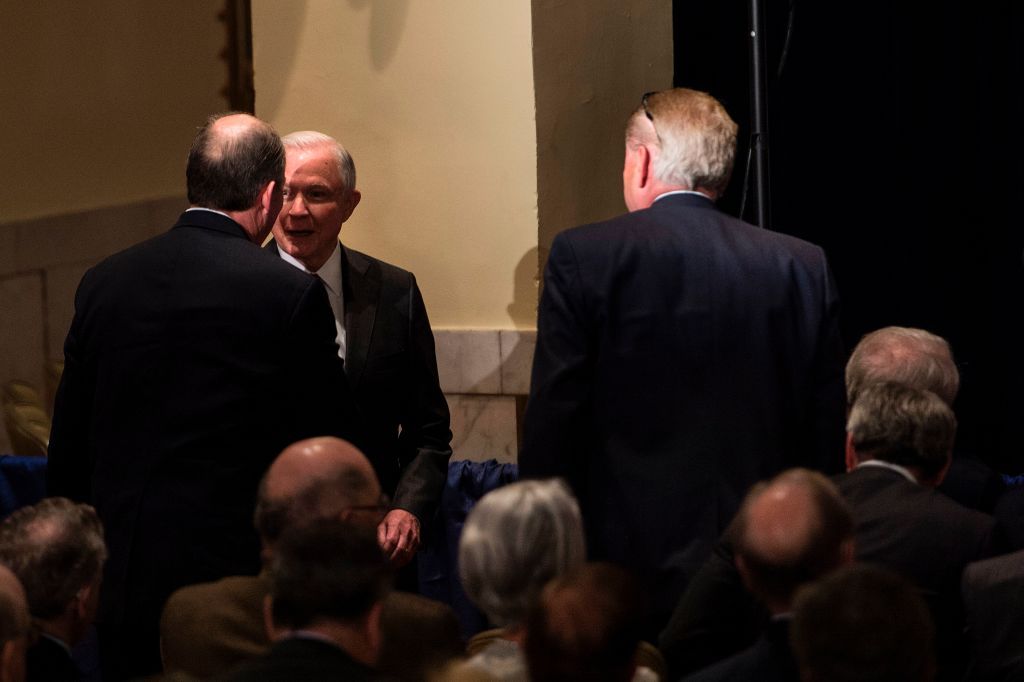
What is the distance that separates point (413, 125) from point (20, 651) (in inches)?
101

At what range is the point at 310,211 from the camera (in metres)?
3.89

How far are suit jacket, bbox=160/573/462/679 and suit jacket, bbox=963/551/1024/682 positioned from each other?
928 millimetres

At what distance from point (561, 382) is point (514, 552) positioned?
0.73m

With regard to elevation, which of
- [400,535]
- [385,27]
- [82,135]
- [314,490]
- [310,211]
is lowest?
[400,535]

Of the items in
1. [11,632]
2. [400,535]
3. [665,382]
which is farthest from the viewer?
[400,535]

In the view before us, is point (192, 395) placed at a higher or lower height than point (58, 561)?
higher

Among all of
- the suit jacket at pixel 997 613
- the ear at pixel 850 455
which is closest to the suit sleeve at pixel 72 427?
the ear at pixel 850 455

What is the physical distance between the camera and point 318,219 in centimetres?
389

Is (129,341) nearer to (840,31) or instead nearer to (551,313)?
(551,313)

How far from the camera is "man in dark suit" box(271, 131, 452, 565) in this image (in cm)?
382

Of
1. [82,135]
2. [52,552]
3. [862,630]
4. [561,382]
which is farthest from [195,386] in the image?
[82,135]

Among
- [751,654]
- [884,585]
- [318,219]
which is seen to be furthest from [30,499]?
[884,585]

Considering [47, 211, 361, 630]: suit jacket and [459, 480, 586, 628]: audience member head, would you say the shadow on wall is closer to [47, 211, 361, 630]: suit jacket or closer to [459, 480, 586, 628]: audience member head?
[47, 211, 361, 630]: suit jacket

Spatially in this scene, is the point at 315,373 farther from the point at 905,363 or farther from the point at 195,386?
the point at 905,363
